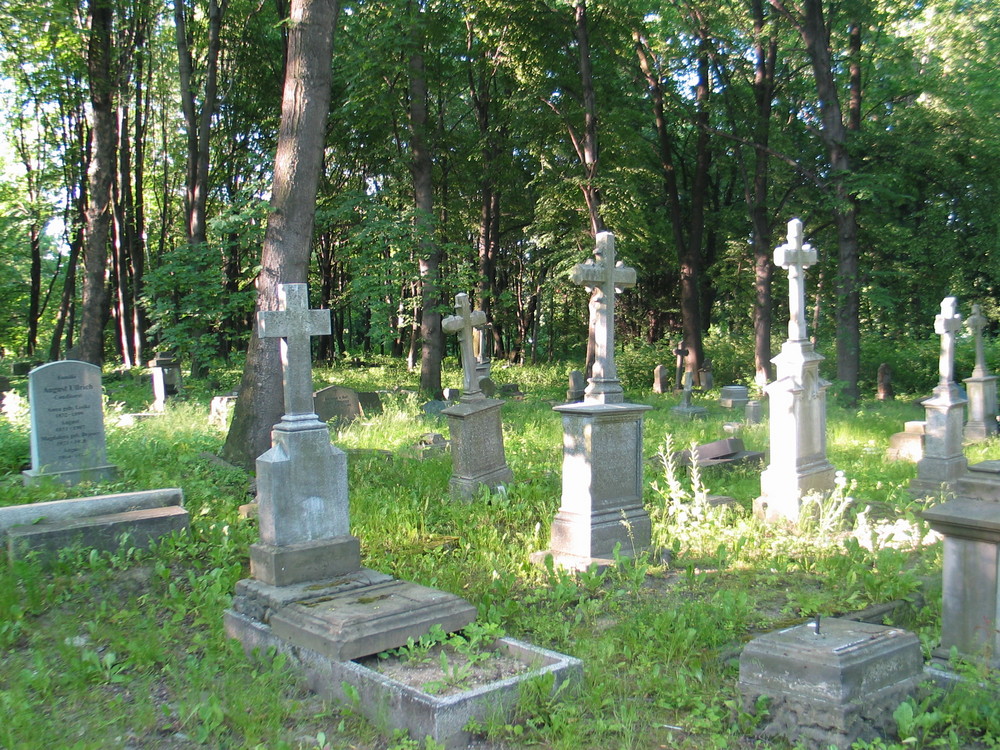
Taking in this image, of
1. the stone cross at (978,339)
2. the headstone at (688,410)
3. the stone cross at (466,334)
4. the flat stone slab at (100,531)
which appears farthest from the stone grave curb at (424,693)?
the headstone at (688,410)

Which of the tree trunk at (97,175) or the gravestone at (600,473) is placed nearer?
the gravestone at (600,473)

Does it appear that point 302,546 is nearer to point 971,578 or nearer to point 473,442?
point 473,442

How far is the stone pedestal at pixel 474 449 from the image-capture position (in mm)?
8727

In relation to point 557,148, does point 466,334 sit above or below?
below

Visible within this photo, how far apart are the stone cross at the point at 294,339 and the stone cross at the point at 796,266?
504cm

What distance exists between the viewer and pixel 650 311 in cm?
3077

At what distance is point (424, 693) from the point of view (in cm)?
378

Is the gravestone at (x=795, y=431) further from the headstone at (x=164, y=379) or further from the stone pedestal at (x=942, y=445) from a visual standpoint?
the headstone at (x=164, y=379)

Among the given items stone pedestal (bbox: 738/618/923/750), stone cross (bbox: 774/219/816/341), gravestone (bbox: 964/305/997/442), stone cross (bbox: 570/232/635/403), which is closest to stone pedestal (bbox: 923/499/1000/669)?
stone pedestal (bbox: 738/618/923/750)

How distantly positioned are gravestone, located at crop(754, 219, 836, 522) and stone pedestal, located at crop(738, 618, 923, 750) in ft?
12.1

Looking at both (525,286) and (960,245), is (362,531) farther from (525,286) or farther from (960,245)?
(525,286)

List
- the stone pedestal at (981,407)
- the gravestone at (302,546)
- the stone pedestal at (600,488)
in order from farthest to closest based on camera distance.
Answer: the stone pedestal at (981,407), the stone pedestal at (600,488), the gravestone at (302,546)

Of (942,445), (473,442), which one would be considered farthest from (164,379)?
(942,445)

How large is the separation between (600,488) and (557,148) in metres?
16.6
